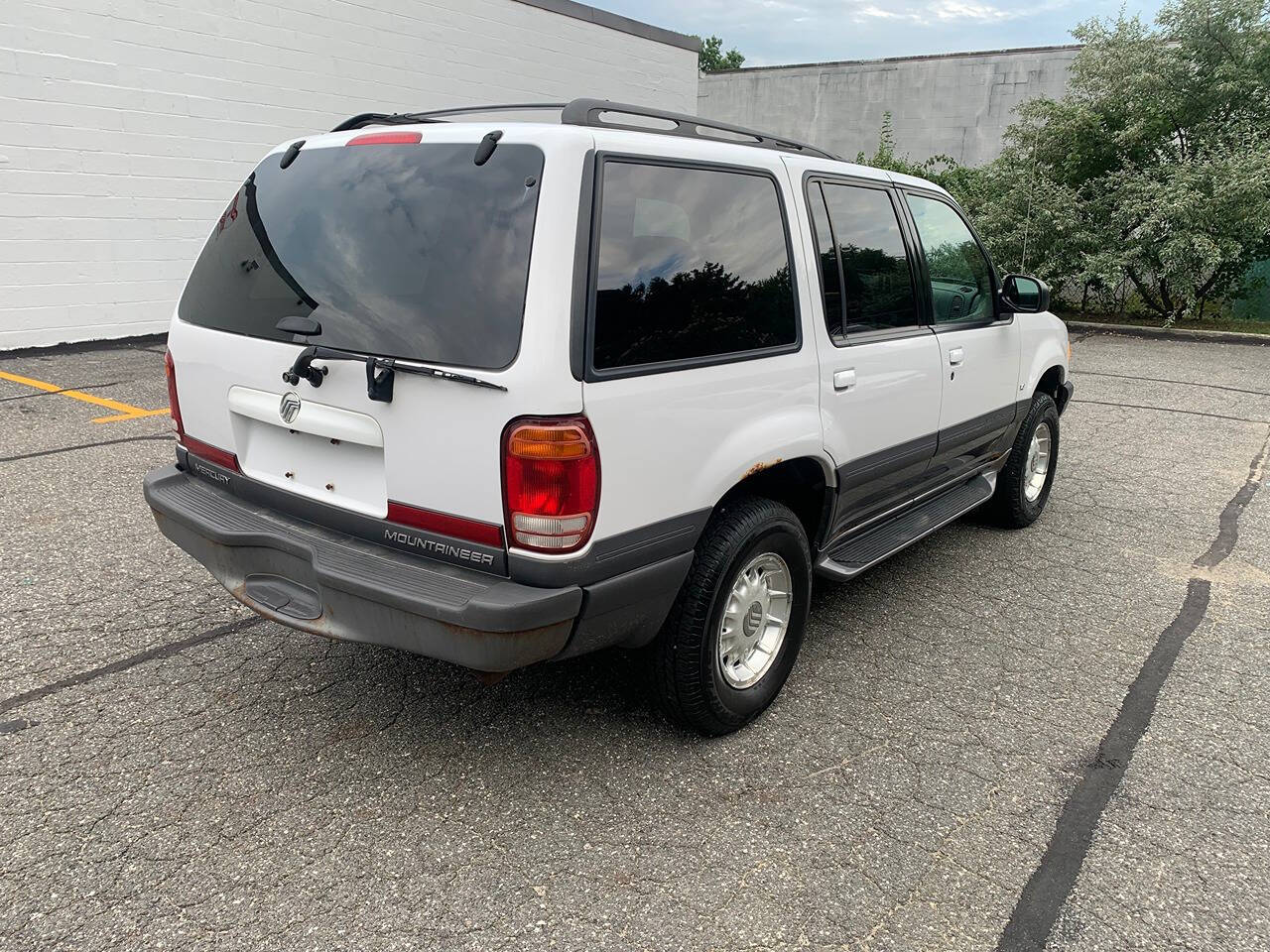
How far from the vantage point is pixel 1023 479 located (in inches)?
201

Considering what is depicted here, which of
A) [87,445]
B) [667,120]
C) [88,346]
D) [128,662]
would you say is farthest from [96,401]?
[667,120]

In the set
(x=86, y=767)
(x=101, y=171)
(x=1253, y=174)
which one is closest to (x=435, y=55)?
(x=101, y=171)

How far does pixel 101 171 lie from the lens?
9344 millimetres

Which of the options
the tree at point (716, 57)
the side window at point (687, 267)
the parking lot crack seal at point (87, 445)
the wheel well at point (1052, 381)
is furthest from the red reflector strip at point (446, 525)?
the tree at point (716, 57)

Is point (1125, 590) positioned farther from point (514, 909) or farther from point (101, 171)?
point (101, 171)

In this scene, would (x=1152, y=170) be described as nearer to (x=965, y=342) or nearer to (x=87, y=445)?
(x=965, y=342)

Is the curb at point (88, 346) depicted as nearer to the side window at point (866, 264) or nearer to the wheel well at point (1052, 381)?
the side window at point (866, 264)

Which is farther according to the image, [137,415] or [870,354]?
[137,415]

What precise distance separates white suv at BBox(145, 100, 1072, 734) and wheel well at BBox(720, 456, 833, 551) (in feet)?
0.04

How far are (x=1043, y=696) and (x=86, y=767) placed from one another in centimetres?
A: 328

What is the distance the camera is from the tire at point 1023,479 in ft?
16.6

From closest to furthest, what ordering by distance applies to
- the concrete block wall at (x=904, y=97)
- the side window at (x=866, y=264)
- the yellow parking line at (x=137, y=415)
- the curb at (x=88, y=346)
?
the side window at (x=866, y=264) → the yellow parking line at (x=137, y=415) → the curb at (x=88, y=346) → the concrete block wall at (x=904, y=97)

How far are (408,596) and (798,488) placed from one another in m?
1.59

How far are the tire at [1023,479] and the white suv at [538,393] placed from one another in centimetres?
189
